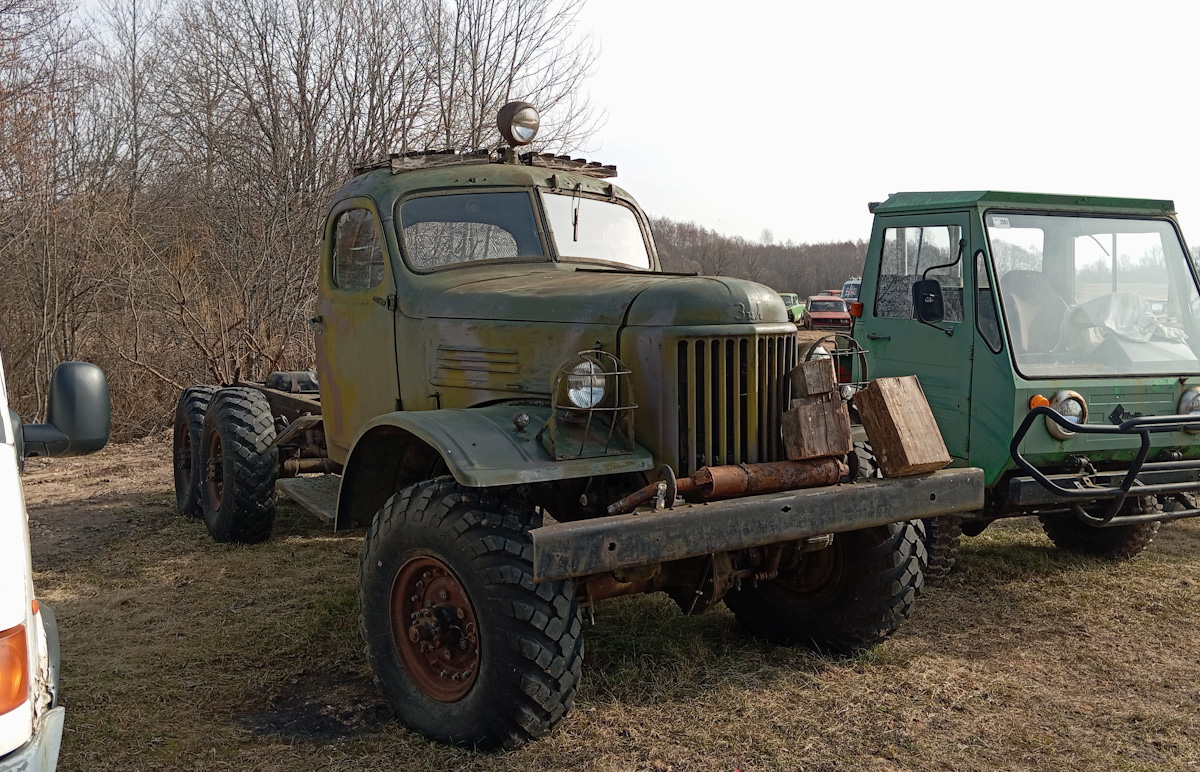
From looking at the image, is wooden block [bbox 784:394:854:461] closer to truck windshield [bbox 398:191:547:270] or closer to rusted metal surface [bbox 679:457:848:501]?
rusted metal surface [bbox 679:457:848:501]

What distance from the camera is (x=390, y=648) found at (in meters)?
3.93

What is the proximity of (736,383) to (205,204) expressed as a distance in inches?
567

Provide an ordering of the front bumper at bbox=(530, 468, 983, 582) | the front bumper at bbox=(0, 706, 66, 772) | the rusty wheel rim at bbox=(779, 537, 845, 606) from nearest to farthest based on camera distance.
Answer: the front bumper at bbox=(0, 706, 66, 772) < the front bumper at bbox=(530, 468, 983, 582) < the rusty wheel rim at bbox=(779, 537, 845, 606)

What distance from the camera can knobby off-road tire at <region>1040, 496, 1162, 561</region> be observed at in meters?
6.55

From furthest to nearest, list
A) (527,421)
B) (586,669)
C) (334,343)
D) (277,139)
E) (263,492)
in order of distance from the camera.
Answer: (277,139)
(263,492)
(334,343)
(586,669)
(527,421)

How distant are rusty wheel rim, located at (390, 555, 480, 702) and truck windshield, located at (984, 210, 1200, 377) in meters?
3.60

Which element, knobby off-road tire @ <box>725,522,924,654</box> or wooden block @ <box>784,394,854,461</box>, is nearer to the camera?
wooden block @ <box>784,394,854,461</box>

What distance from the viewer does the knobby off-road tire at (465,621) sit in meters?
3.46

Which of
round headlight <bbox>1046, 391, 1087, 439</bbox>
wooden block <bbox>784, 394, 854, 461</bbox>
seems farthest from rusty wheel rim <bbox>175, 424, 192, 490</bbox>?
round headlight <bbox>1046, 391, 1087, 439</bbox>

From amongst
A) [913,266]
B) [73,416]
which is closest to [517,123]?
[913,266]

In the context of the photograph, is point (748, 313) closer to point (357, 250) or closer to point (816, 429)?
point (816, 429)

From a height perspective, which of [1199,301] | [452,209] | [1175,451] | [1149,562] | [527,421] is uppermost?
[452,209]

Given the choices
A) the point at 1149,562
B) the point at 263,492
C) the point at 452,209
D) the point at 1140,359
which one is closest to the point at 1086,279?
the point at 1140,359

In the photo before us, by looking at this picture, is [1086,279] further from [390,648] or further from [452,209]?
[390,648]
